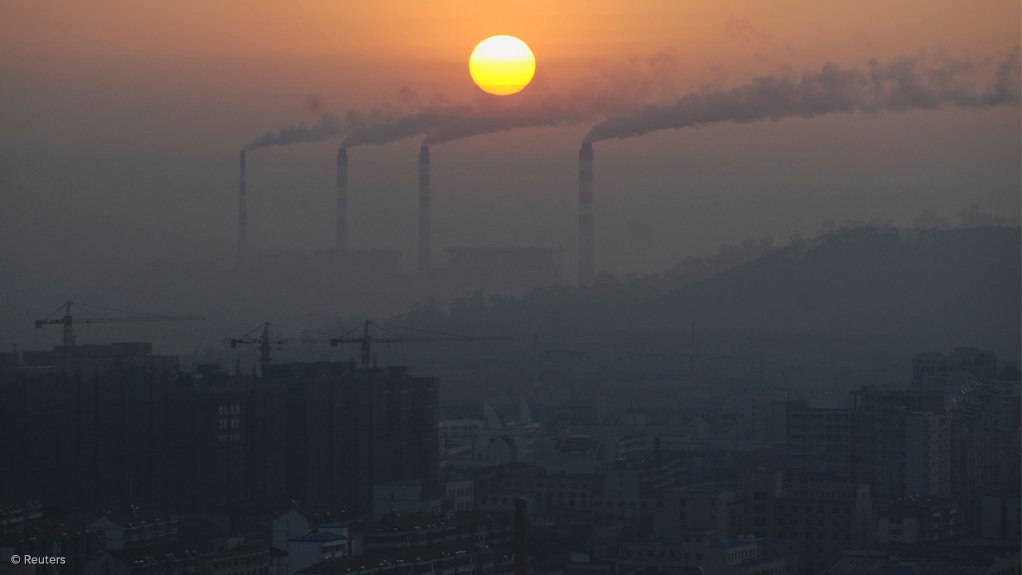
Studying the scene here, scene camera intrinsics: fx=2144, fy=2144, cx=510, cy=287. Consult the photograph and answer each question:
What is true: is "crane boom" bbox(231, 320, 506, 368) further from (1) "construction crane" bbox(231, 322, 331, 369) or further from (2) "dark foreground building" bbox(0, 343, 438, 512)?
(2) "dark foreground building" bbox(0, 343, 438, 512)

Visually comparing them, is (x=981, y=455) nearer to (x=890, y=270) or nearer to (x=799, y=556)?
(x=799, y=556)

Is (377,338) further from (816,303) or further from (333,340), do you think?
(816,303)

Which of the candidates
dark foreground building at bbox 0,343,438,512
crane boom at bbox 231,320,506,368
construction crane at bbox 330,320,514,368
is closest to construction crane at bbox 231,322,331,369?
crane boom at bbox 231,320,506,368

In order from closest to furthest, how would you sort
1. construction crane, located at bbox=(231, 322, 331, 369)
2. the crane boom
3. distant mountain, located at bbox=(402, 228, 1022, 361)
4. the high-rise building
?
the high-rise building
construction crane, located at bbox=(231, 322, 331, 369)
the crane boom
distant mountain, located at bbox=(402, 228, 1022, 361)

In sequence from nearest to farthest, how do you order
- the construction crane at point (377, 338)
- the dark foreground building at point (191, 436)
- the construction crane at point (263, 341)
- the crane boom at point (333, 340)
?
1. the dark foreground building at point (191, 436)
2. the construction crane at point (263, 341)
3. the crane boom at point (333, 340)
4. the construction crane at point (377, 338)

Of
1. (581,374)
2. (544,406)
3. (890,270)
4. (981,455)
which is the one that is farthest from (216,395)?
(890,270)

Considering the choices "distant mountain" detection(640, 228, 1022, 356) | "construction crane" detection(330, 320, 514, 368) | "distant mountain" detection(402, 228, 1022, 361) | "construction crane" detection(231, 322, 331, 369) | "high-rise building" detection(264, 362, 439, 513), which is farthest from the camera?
"distant mountain" detection(640, 228, 1022, 356)

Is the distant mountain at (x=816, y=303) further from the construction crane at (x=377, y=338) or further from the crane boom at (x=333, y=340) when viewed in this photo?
the crane boom at (x=333, y=340)

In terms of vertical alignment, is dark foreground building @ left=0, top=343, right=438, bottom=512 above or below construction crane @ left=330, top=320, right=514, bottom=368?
below

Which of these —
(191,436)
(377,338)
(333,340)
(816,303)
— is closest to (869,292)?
(816,303)

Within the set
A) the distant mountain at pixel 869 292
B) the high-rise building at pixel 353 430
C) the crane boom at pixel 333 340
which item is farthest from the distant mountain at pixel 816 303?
the high-rise building at pixel 353 430

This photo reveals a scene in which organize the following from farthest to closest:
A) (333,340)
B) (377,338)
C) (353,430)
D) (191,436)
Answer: (377,338) < (333,340) < (353,430) < (191,436)

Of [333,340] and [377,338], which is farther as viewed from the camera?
[377,338]

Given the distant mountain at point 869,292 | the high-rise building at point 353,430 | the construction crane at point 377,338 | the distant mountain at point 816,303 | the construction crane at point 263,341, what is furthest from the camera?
the distant mountain at point 869,292
